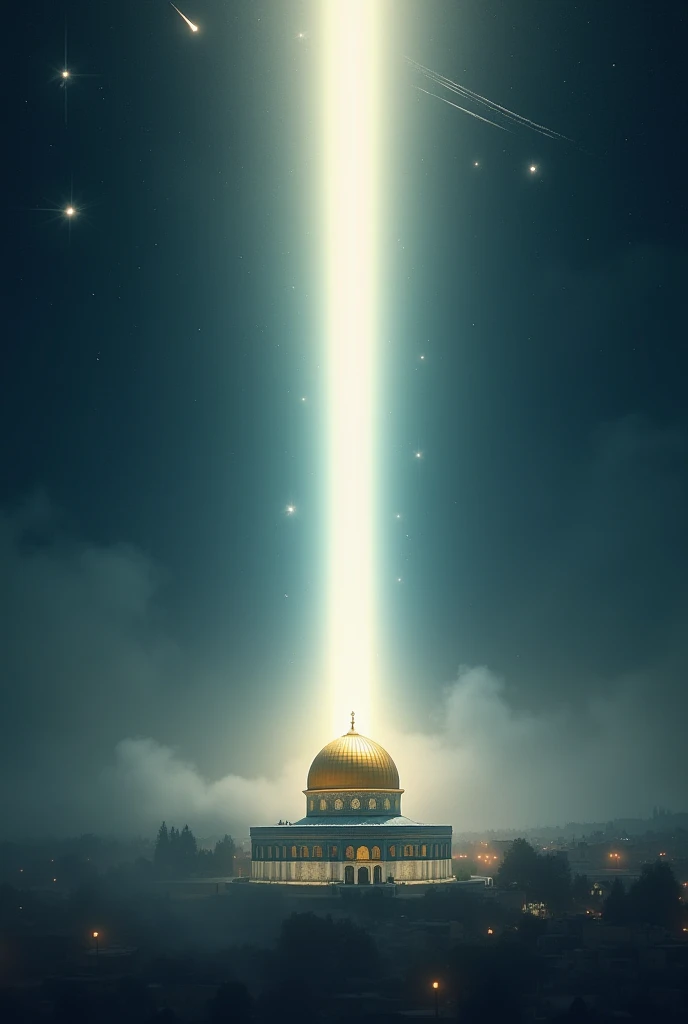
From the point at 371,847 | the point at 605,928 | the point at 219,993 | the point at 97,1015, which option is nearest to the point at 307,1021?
the point at 219,993

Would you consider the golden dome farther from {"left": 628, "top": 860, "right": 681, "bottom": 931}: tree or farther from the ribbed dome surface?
{"left": 628, "top": 860, "right": 681, "bottom": 931}: tree

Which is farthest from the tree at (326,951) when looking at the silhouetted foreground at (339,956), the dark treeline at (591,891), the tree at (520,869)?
the tree at (520,869)

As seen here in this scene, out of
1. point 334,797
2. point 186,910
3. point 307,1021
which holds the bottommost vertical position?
point 307,1021

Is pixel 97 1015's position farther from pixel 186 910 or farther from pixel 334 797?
pixel 334 797

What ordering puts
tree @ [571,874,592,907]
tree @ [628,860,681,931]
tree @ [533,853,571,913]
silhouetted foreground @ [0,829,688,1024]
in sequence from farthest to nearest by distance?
tree @ [571,874,592,907]
tree @ [533,853,571,913]
tree @ [628,860,681,931]
silhouetted foreground @ [0,829,688,1024]

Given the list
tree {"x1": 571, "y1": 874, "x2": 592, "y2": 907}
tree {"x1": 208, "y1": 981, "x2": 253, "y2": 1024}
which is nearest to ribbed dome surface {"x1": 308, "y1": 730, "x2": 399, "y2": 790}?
tree {"x1": 571, "y1": 874, "x2": 592, "y2": 907}

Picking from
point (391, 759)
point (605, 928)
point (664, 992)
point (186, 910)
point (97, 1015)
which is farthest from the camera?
point (391, 759)

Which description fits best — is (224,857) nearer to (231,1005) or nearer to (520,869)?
(520,869)
